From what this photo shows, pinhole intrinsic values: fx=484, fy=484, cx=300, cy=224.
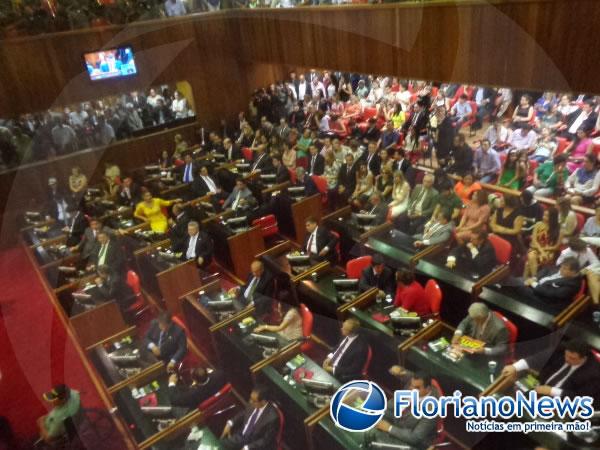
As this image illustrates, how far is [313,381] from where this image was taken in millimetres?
4016

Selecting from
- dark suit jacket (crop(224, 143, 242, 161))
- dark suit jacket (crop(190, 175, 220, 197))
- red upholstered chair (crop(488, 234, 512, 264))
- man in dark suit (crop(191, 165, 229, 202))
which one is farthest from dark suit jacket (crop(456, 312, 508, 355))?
dark suit jacket (crop(224, 143, 242, 161))

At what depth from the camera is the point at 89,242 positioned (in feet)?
23.8

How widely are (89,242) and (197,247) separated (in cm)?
179

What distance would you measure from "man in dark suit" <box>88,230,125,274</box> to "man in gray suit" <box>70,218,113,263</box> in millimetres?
110

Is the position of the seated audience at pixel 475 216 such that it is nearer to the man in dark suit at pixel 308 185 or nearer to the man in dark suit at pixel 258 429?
the man in dark suit at pixel 308 185

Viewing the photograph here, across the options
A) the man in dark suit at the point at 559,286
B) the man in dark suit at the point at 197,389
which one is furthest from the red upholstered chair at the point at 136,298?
the man in dark suit at the point at 559,286

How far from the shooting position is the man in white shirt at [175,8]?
11336 mm

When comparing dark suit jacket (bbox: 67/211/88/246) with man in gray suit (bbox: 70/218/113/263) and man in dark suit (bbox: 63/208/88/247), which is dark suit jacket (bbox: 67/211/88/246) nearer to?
man in dark suit (bbox: 63/208/88/247)

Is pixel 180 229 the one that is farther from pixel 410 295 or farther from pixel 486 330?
pixel 486 330

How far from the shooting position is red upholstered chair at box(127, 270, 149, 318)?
253 inches

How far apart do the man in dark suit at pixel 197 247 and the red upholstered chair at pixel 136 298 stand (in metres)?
0.71

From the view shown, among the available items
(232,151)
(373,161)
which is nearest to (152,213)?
(232,151)

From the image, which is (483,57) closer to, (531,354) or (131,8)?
(531,354)

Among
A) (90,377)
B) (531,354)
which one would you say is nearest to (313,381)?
(531,354)
